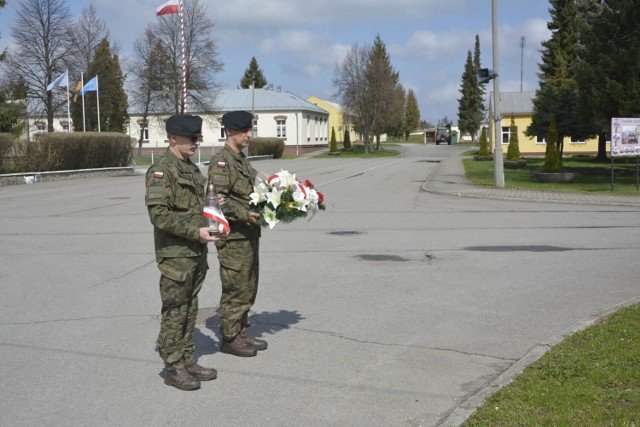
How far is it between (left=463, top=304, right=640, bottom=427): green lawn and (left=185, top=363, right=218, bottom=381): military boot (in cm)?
203

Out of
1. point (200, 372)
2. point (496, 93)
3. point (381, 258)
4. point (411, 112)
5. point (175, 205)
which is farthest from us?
point (411, 112)

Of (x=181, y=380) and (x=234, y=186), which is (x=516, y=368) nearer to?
(x=181, y=380)

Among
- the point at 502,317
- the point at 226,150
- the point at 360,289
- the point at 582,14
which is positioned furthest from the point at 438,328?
the point at 582,14

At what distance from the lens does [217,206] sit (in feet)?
16.5

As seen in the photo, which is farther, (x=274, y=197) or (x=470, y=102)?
(x=470, y=102)

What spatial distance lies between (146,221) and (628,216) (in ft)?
36.4

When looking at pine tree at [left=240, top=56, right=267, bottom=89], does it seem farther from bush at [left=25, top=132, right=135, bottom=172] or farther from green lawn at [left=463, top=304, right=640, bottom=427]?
green lawn at [left=463, top=304, right=640, bottom=427]

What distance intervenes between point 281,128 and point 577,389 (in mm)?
75376

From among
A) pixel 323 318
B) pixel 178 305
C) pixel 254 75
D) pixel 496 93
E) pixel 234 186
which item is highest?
pixel 254 75

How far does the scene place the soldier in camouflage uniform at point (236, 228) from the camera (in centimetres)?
553

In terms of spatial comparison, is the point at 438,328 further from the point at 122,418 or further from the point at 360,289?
the point at 122,418

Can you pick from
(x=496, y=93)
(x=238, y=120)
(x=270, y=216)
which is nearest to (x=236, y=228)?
(x=270, y=216)

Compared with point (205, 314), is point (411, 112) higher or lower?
higher

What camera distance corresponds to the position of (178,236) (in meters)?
4.86
